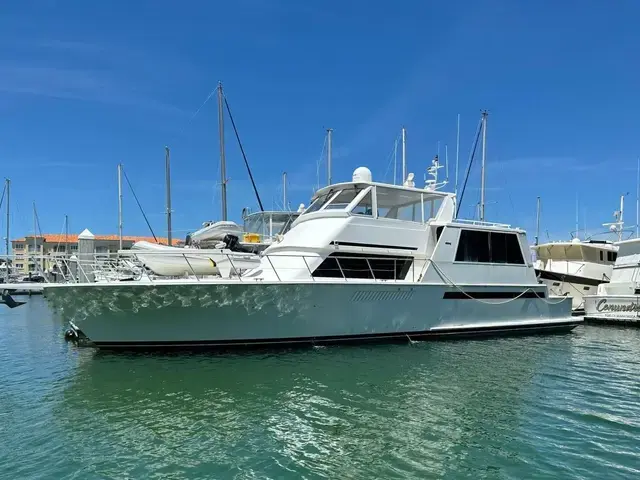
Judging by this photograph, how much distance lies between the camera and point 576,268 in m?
22.0

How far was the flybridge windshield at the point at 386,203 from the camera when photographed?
474 inches

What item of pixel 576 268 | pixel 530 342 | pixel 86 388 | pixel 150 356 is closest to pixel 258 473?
pixel 86 388

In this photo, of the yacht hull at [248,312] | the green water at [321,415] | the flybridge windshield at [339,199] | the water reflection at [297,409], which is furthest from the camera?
the flybridge windshield at [339,199]

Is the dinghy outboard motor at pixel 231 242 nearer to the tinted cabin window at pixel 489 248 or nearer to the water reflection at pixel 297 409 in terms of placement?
the water reflection at pixel 297 409

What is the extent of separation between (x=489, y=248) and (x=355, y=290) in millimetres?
4744

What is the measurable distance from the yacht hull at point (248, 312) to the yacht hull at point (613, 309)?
30.6ft

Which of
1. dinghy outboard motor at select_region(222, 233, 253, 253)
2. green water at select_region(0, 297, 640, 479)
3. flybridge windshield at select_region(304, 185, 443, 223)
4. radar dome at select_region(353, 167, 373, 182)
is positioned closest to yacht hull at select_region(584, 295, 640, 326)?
green water at select_region(0, 297, 640, 479)

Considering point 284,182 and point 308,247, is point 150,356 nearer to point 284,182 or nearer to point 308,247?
point 308,247

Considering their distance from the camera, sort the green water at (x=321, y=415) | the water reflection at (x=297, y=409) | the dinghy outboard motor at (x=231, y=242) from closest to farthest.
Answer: the green water at (x=321, y=415)
the water reflection at (x=297, y=409)
the dinghy outboard motor at (x=231, y=242)

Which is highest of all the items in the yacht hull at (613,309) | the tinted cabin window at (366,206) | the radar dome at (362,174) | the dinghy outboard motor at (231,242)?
the radar dome at (362,174)

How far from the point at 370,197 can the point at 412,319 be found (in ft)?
11.0

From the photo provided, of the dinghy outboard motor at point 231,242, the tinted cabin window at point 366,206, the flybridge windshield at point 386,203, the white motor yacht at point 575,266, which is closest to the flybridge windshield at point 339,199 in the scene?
the flybridge windshield at point 386,203

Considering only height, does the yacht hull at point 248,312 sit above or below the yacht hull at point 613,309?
above

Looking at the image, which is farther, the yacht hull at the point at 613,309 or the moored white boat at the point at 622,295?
the moored white boat at the point at 622,295
